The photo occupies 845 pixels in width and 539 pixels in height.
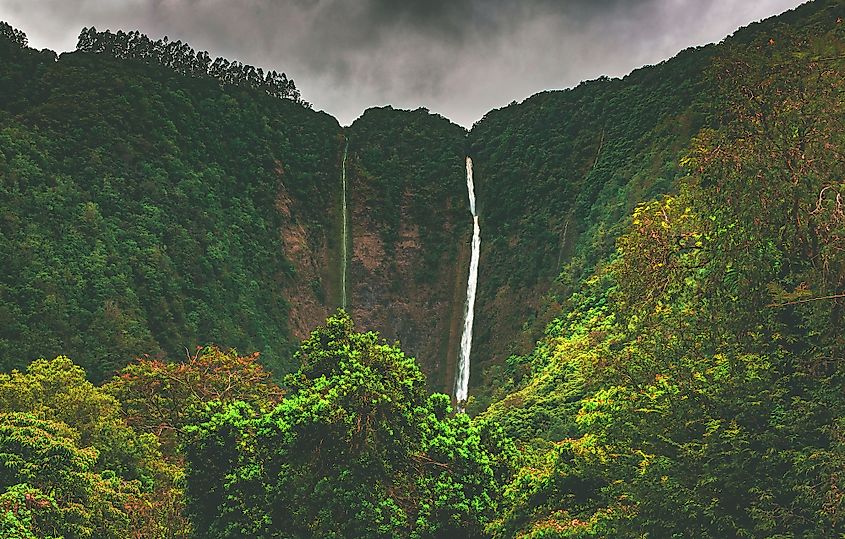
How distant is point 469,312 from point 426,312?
375cm

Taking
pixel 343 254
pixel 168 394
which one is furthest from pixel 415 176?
pixel 168 394

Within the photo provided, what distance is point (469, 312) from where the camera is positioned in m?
49.1

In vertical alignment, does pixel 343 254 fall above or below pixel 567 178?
below

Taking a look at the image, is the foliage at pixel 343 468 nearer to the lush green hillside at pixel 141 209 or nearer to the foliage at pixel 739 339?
the foliage at pixel 739 339

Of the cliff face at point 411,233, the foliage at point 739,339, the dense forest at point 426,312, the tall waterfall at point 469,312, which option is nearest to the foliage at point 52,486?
the dense forest at point 426,312

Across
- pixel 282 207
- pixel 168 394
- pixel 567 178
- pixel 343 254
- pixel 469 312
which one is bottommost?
pixel 168 394

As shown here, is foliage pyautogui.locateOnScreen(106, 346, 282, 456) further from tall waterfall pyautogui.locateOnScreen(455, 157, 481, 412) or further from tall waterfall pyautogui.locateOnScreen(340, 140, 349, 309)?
tall waterfall pyautogui.locateOnScreen(340, 140, 349, 309)

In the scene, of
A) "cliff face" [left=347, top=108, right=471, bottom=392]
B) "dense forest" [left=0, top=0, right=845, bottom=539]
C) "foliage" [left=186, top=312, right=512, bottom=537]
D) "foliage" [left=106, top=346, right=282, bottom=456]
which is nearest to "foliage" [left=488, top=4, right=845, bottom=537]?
"dense forest" [left=0, top=0, right=845, bottom=539]

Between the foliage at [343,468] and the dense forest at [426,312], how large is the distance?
0.05 meters

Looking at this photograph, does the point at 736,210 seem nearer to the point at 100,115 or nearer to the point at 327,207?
the point at 100,115

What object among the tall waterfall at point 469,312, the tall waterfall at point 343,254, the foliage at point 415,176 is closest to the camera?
the tall waterfall at point 469,312

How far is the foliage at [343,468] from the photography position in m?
13.2

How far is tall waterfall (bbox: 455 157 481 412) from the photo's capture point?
42047 millimetres

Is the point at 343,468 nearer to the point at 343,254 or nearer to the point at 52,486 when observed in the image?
the point at 52,486
